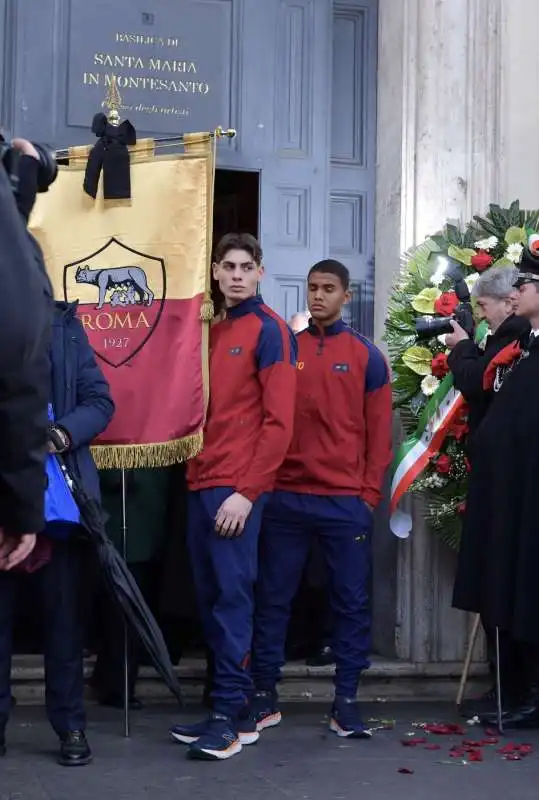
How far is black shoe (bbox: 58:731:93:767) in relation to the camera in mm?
4816

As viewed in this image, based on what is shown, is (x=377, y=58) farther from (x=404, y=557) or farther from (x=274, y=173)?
(x=404, y=557)

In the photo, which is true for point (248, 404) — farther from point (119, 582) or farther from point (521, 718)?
point (521, 718)

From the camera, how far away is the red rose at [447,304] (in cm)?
605

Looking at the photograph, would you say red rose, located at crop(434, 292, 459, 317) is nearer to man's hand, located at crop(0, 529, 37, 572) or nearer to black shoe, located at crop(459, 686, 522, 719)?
black shoe, located at crop(459, 686, 522, 719)

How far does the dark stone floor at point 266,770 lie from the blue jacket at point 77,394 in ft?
3.34

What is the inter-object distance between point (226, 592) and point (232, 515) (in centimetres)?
31

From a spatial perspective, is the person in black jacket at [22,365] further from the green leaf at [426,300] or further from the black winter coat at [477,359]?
the green leaf at [426,300]

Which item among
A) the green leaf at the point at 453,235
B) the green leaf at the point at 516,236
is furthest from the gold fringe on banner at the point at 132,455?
the green leaf at the point at 516,236

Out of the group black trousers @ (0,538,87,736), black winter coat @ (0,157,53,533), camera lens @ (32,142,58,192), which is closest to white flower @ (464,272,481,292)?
black trousers @ (0,538,87,736)

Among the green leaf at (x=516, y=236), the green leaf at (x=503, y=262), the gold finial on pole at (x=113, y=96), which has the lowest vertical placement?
the green leaf at (x=503, y=262)

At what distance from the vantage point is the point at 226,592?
16.8ft

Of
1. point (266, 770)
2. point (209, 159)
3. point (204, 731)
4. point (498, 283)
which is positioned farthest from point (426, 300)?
point (266, 770)

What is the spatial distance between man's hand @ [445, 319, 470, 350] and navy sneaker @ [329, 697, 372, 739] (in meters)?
1.63

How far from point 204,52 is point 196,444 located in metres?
2.55
